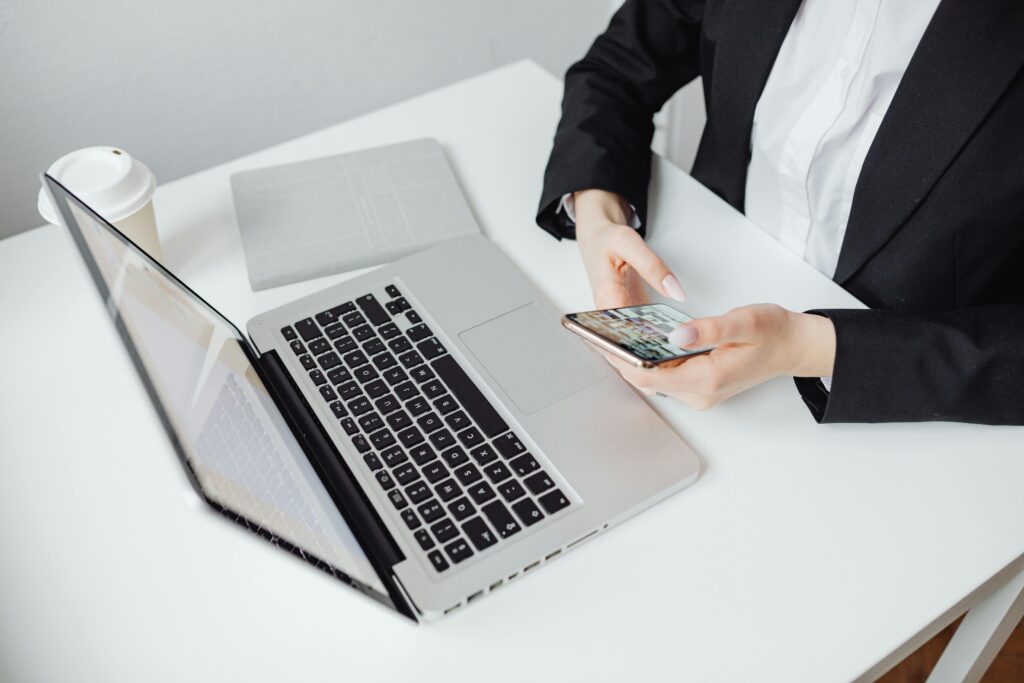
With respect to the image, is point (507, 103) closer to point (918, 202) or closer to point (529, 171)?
point (529, 171)

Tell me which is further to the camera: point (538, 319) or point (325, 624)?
point (538, 319)

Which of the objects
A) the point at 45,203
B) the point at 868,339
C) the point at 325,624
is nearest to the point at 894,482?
the point at 868,339

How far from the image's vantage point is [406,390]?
28.4 inches

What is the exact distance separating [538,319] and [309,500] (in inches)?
11.2

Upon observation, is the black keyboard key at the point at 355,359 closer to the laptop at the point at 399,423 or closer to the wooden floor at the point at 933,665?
the laptop at the point at 399,423

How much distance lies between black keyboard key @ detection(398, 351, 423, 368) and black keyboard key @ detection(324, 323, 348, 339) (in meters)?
0.07

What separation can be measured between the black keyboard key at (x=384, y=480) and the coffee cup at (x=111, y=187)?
1.20 feet

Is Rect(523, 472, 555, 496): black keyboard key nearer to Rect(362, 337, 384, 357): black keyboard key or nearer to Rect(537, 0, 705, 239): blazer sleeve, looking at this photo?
Rect(362, 337, 384, 357): black keyboard key

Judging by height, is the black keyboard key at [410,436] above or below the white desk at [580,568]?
above

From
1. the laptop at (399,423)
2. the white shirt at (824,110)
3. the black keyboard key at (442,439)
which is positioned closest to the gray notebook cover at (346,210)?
the laptop at (399,423)

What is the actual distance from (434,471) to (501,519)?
0.23 feet

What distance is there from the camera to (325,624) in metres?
0.60

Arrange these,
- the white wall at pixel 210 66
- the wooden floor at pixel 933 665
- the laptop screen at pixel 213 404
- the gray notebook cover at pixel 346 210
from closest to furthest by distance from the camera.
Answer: the laptop screen at pixel 213 404 → the gray notebook cover at pixel 346 210 → the white wall at pixel 210 66 → the wooden floor at pixel 933 665

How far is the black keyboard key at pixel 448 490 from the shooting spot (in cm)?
63
